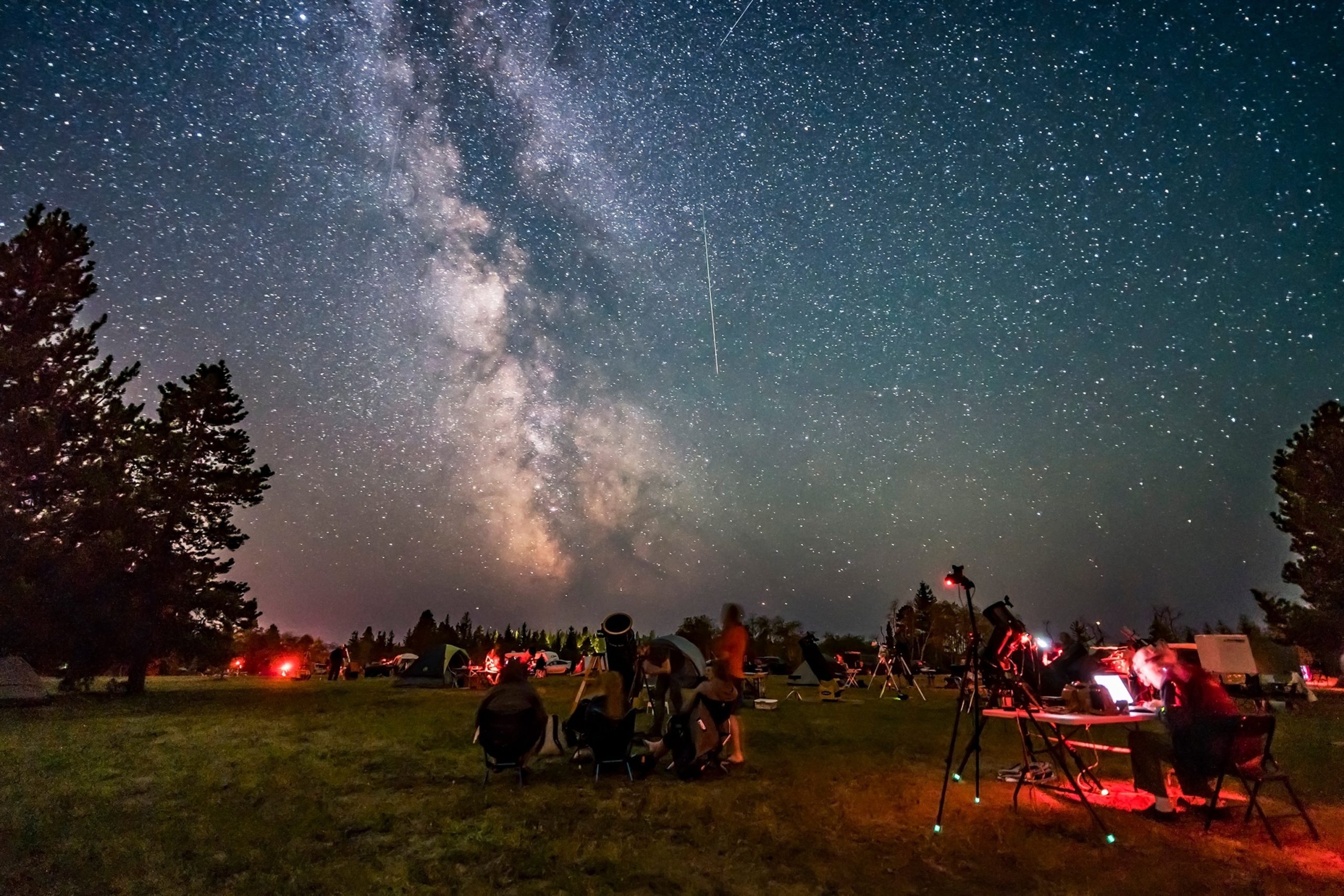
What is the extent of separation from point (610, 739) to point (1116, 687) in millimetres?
6633

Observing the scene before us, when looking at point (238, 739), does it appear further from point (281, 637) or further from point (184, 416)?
point (281, 637)

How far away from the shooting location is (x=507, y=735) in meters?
7.75

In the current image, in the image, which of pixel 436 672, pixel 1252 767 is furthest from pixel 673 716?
pixel 436 672

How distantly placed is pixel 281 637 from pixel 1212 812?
85.2 meters

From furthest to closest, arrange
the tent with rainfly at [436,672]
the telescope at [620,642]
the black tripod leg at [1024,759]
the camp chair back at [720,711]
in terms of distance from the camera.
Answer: the tent with rainfly at [436,672] < the telescope at [620,642] < the camp chair back at [720,711] < the black tripod leg at [1024,759]

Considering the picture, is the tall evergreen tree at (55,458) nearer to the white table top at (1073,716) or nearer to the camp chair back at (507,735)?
the camp chair back at (507,735)

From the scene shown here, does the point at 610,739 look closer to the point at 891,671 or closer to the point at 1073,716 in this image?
the point at 1073,716

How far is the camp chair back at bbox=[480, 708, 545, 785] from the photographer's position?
25.3 feet

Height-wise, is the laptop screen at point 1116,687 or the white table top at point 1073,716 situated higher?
the laptop screen at point 1116,687

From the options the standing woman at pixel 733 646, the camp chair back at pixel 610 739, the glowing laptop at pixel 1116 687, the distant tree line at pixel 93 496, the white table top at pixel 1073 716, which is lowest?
the camp chair back at pixel 610 739

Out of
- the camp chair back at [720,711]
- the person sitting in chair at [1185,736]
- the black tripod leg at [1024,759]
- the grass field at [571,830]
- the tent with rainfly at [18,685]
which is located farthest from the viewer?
the tent with rainfly at [18,685]

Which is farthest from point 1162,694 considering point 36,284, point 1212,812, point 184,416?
point 36,284

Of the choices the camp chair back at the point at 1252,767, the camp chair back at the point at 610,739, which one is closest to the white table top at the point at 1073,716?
the camp chair back at the point at 1252,767

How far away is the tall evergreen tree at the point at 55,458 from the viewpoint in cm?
1953
